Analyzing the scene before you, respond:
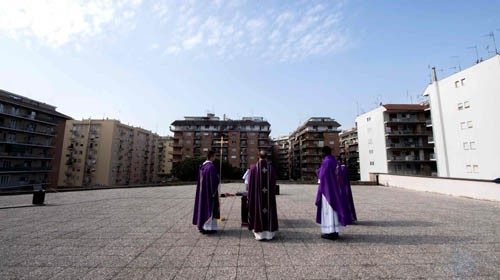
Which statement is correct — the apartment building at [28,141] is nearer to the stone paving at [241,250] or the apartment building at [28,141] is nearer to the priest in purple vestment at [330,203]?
the stone paving at [241,250]

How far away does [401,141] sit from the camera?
1975 inches

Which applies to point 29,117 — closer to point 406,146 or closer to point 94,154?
point 94,154

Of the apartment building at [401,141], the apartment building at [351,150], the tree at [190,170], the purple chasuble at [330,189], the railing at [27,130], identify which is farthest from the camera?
the apartment building at [351,150]

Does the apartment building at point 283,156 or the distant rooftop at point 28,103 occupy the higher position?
the distant rooftop at point 28,103

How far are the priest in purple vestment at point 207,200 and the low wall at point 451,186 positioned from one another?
44.8ft

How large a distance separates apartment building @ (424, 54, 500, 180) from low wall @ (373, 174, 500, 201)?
54.1 ft

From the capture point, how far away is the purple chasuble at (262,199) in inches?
230

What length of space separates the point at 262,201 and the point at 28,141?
63128 mm

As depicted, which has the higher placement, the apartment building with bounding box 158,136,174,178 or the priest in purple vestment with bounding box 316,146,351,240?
the apartment building with bounding box 158,136,174,178

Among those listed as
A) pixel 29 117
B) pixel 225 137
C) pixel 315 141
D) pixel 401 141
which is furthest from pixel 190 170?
pixel 401 141

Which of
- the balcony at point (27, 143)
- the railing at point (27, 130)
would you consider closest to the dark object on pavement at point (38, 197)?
the balcony at point (27, 143)

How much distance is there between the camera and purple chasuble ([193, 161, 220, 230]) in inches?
253

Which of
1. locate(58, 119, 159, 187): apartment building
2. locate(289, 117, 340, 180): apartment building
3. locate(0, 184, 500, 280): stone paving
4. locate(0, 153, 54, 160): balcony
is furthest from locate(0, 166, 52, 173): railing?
locate(289, 117, 340, 180): apartment building

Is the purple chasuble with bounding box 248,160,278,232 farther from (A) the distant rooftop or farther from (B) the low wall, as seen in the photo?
(A) the distant rooftop
